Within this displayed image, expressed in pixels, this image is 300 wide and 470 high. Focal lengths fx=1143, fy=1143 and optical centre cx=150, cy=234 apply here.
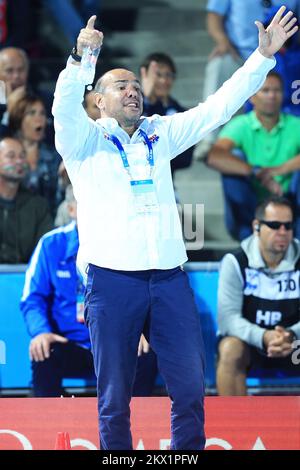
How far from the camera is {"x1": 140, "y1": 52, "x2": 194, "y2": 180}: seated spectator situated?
8.05 metres

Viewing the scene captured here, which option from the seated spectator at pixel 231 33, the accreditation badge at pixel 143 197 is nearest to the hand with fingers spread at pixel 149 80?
the seated spectator at pixel 231 33

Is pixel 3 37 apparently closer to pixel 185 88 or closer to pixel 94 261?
pixel 185 88

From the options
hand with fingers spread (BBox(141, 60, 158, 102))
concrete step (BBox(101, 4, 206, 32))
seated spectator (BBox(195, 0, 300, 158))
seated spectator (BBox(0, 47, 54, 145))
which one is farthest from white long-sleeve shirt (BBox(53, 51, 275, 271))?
concrete step (BBox(101, 4, 206, 32))

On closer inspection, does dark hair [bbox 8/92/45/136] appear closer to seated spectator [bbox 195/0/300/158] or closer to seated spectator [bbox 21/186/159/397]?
seated spectator [bbox 21/186/159/397]

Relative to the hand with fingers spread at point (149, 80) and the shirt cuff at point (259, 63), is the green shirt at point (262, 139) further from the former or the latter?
the shirt cuff at point (259, 63)

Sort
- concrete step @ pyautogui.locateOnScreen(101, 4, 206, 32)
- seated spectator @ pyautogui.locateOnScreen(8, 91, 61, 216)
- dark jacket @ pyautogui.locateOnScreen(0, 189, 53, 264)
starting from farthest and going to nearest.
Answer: concrete step @ pyautogui.locateOnScreen(101, 4, 206, 32) → seated spectator @ pyautogui.locateOnScreen(8, 91, 61, 216) → dark jacket @ pyautogui.locateOnScreen(0, 189, 53, 264)

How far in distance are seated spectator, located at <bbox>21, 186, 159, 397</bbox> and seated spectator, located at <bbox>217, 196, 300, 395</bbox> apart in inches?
20.7

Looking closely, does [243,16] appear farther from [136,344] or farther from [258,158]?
[136,344]

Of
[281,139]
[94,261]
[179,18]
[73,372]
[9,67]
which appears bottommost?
[73,372]

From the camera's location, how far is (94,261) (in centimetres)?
515

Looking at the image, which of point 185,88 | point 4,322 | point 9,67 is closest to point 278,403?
point 4,322

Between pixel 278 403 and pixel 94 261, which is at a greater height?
pixel 94 261

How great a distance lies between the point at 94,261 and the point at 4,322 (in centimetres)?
201

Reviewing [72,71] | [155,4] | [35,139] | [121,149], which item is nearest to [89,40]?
[72,71]
